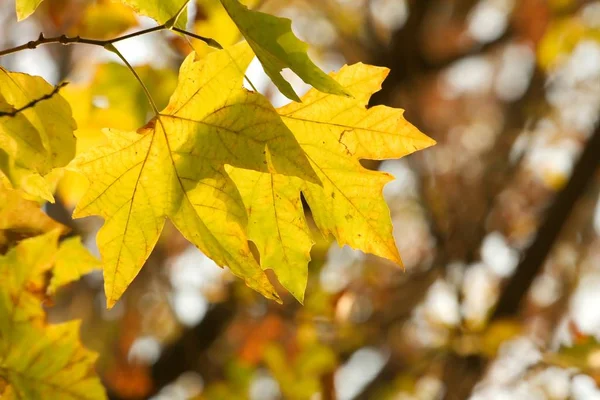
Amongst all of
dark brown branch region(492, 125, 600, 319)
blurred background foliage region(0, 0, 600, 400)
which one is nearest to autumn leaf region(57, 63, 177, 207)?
blurred background foliage region(0, 0, 600, 400)

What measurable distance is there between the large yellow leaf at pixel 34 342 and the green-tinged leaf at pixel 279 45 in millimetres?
431

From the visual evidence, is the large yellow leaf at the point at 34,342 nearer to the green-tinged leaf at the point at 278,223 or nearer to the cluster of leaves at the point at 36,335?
the cluster of leaves at the point at 36,335

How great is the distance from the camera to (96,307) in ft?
15.3

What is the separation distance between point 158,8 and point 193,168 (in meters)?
0.21

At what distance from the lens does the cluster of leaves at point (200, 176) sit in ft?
2.64

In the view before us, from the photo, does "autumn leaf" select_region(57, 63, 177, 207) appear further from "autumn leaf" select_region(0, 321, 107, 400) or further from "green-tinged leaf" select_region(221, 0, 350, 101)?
"green-tinged leaf" select_region(221, 0, 350, 101)

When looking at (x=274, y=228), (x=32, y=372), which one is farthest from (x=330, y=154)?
(x=32, y=372)

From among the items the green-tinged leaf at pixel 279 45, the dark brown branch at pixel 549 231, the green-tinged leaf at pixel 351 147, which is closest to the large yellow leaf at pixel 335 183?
the green-tinged leaf at pixel 351 147

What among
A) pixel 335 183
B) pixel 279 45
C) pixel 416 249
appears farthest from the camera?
pixel 416 249

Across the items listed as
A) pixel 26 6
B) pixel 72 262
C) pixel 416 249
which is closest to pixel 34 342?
pixel 72 262

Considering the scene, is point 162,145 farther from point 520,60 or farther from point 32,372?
point 520,60

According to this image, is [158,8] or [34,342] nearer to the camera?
[158,8]

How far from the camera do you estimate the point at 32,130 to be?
2.60 feet

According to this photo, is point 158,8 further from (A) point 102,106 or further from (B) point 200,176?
(A) point 102,106
